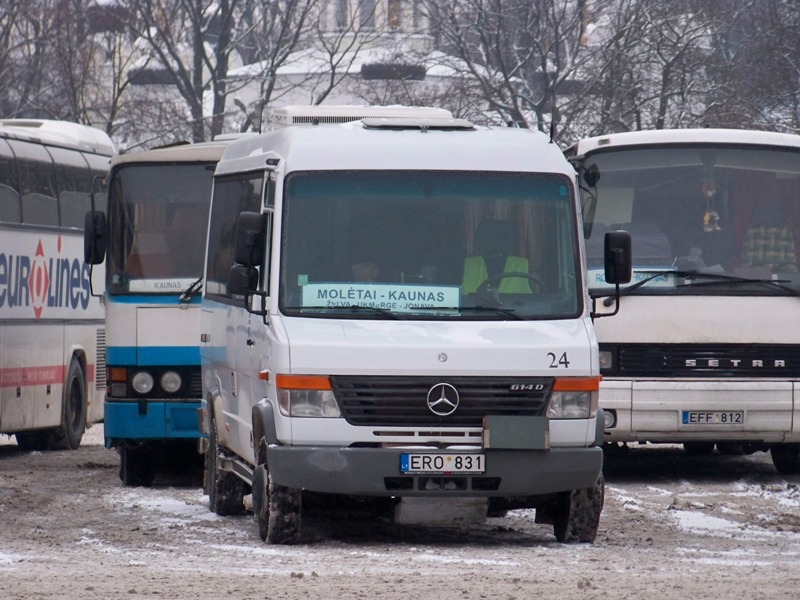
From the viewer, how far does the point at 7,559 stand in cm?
997

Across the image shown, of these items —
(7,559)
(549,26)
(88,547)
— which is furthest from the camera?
(549,26)

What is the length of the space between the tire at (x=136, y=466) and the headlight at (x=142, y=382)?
52cm

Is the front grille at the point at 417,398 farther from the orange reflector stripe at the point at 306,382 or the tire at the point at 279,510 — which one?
the tire at the point at 279,510

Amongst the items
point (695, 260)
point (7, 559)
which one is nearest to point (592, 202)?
point (695, 260)

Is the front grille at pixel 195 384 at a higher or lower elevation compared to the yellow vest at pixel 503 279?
lower

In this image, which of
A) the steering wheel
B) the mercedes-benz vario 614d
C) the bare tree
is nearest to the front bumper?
the mercedes-benz vario 614d

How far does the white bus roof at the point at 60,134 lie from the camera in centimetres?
2148

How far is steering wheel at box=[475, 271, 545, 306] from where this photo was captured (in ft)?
36.0

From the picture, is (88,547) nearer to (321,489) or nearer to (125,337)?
(321,489)

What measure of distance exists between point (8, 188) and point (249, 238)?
908 cm

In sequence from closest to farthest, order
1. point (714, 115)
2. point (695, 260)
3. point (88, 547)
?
point (88, 547) < point (695, 260) < point (714, 115)

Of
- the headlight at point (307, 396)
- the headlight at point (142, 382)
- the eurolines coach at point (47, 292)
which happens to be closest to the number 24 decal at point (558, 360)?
the headlight at point (307, 396)

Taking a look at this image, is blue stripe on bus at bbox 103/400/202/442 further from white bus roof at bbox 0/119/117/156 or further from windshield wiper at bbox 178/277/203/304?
white bus roof at bbox 0/119/117/156

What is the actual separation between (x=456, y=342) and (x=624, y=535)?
6.43ft
